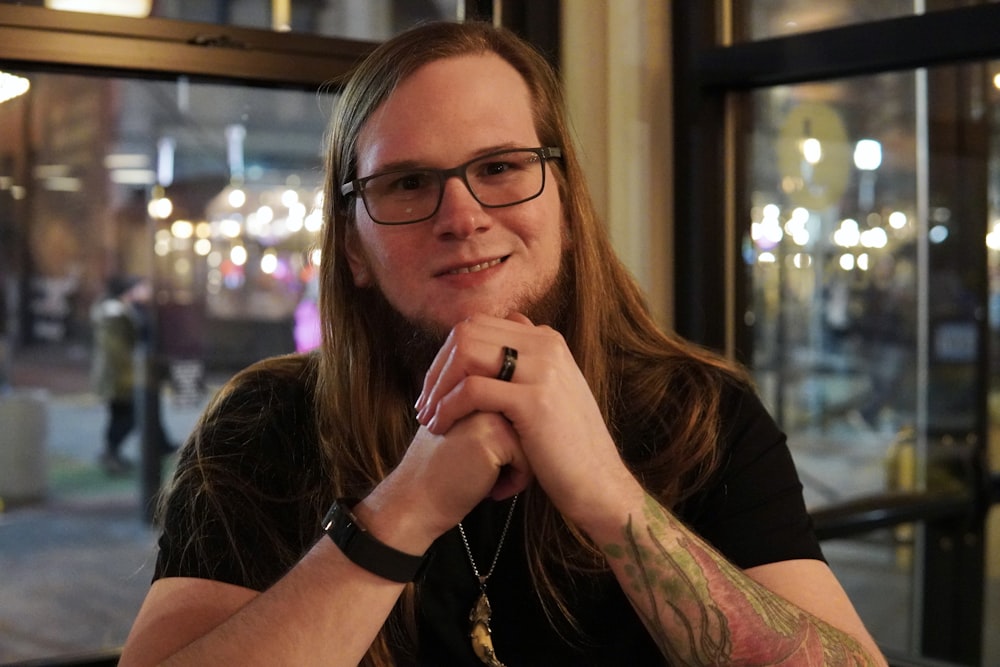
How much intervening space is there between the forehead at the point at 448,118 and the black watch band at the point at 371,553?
1.61 ft

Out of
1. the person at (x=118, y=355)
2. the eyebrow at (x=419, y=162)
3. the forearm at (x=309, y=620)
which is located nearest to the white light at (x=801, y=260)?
the eyebrow at (x=419, y=162)

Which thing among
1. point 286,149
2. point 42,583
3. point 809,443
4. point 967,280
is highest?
point 286,149

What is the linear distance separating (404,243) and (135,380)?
272 inches

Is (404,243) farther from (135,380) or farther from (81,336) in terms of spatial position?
(81,336)

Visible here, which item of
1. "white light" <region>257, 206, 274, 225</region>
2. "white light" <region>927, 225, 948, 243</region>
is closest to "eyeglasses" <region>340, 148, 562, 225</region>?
"white light" <region>927, 225, 948, 243</region>

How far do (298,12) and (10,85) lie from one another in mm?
616

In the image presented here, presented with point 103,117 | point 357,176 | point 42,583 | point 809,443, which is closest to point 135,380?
point 42,583

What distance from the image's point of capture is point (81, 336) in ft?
32.5

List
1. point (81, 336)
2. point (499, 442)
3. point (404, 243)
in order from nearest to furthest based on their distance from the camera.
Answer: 1. point (499, 442)
2. point (404, 243)
3. point (81, 336)

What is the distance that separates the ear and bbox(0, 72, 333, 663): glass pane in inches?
229

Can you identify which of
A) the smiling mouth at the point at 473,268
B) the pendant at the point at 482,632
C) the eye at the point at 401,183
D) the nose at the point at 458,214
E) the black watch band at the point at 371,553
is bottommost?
the pendant at the point at 482,632

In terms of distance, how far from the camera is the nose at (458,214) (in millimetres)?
1257

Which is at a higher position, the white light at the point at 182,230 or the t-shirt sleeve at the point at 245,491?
the white light at the point at 182,230

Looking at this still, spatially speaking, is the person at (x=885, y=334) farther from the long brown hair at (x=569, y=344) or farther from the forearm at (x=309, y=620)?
the forearm at (x=309, y=620)
